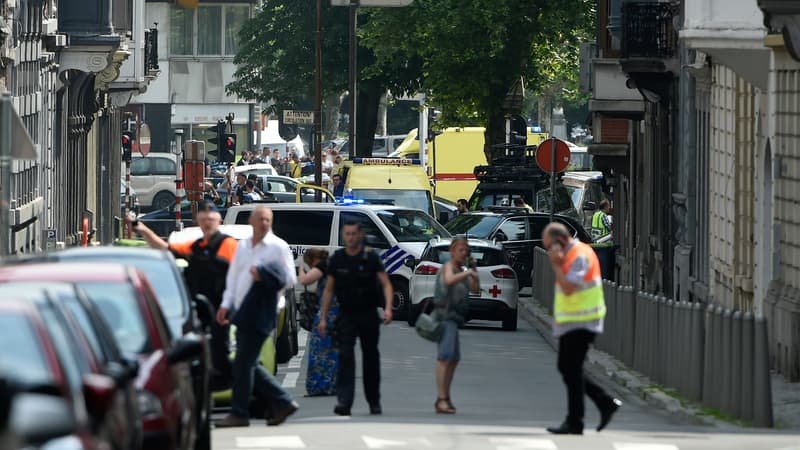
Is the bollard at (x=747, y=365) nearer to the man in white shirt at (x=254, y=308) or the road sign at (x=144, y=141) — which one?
the man in white shirt at (x=254, y=308)

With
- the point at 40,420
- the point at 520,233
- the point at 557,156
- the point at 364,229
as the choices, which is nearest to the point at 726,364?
the point at 40,420

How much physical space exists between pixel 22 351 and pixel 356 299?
27.7ft

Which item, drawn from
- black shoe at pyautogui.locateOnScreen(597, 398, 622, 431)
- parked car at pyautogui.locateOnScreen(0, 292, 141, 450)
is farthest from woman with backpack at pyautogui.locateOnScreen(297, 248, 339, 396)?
parked car at pyautogui.locateOnScreen(0, 292, 141, 450)

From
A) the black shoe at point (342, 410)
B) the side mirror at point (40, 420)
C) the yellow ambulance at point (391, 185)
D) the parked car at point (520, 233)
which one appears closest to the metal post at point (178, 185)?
the yellow ambulance at point (391, 185)

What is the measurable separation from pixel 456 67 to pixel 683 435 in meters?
36.6

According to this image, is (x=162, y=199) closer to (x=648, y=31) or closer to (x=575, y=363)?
(x=648, y=31)

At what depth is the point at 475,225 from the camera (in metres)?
40.7

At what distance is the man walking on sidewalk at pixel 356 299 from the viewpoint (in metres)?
17.4

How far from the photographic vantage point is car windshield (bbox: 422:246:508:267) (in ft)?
104

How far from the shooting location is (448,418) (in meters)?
17.7

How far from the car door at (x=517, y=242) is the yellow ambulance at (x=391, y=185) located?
1725mm

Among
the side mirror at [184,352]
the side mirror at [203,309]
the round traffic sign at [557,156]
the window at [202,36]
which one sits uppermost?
the window at [202,36]

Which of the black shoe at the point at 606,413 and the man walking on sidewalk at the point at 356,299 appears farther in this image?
the man walking on sidewalk at the point at 356,299

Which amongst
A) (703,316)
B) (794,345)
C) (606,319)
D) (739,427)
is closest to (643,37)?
(606,319)
